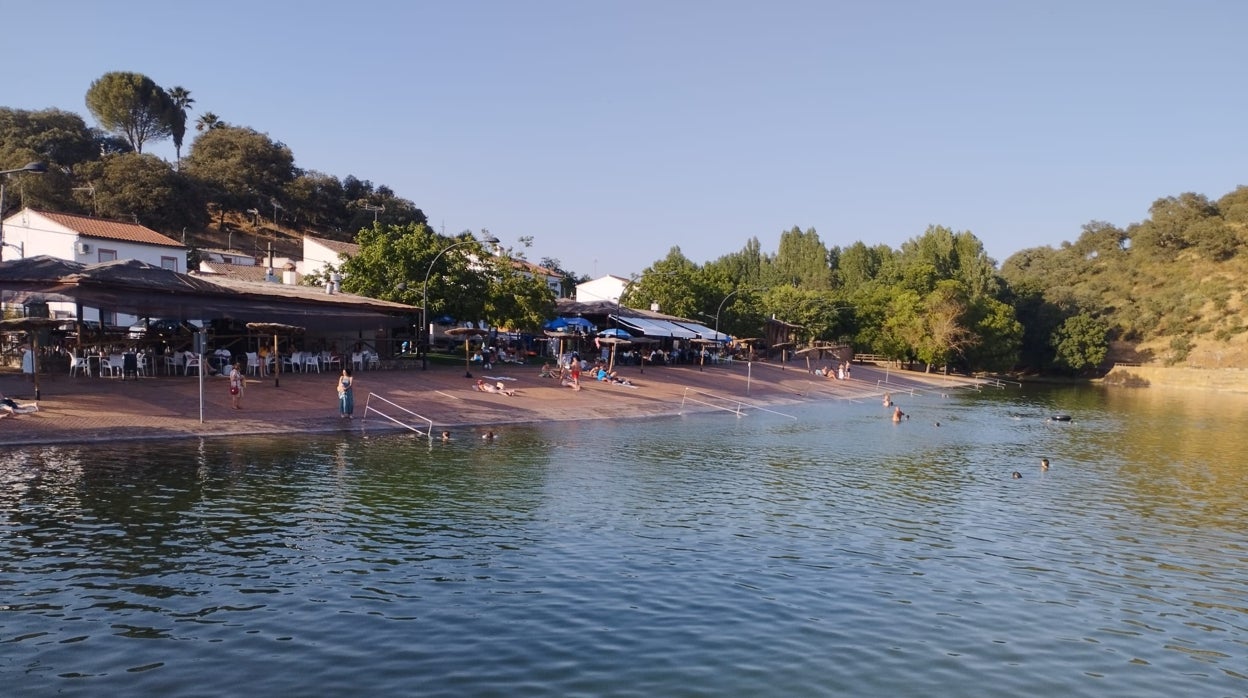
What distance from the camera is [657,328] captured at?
197 ft

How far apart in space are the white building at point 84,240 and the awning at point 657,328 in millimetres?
30175

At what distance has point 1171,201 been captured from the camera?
122m

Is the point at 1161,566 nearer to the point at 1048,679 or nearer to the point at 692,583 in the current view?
the point at 1048,679

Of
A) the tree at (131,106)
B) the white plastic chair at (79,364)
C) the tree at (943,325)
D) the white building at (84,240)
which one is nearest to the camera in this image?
the white plastic chair at (79,364)

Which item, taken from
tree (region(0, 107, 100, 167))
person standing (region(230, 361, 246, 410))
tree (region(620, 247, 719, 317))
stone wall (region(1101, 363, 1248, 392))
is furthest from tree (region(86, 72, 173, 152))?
stone wall (region(1101, 363, 1248, 392))

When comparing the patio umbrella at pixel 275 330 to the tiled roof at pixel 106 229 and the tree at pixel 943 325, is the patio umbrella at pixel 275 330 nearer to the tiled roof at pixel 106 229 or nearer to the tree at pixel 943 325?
the tiled roof at pixel 106 229

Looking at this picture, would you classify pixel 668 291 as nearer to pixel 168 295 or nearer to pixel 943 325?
pixel 943 325

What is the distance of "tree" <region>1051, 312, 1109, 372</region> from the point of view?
95312 mm

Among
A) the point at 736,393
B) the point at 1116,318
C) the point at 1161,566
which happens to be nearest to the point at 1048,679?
the point at 1161,566

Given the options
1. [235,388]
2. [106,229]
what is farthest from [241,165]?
[235,388]

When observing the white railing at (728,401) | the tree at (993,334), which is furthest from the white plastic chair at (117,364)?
the tree at (993,334)

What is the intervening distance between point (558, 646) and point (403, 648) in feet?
6.98

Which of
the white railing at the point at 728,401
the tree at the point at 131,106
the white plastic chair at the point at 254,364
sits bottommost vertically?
the white railing at the point at 728,401

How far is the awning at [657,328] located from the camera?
5906 centimetres
